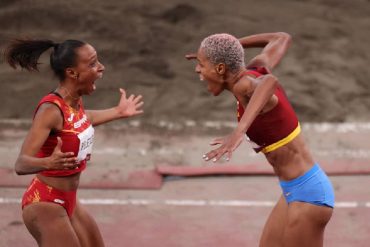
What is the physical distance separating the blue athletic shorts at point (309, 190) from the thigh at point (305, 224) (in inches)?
1.4

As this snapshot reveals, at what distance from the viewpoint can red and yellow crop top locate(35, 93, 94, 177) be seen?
6027 mm

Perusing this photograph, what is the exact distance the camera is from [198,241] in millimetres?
8203

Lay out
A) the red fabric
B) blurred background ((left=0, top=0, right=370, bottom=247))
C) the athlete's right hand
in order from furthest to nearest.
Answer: blurred background ((left=0, top=0, right=370, bottom=247)) < the red fabric < the athlete's right hand

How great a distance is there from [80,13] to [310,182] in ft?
27.4

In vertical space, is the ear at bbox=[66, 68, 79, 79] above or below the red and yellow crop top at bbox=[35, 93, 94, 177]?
above

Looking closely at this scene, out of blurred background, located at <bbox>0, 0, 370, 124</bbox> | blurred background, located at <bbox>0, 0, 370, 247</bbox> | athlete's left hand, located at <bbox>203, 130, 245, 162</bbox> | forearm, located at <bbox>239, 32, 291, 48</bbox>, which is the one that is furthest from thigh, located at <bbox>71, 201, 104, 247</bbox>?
blurred background, located at <bbox>0, 0, 370, 124</bbox>

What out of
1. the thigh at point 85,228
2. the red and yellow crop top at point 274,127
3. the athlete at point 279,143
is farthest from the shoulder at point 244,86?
the thigh at point 85,228

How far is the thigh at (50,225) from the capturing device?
19.9 ft

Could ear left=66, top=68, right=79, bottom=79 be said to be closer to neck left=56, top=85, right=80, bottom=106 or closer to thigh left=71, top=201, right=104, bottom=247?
neck left=56, top=85, right=80, bottom=106

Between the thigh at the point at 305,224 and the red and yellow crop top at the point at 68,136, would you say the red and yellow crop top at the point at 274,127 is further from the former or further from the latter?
the red and yellow crop top at the point at 68,136

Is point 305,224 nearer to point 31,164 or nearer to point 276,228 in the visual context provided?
point 276,228

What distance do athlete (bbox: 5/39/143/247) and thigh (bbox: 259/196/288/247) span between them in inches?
51.6

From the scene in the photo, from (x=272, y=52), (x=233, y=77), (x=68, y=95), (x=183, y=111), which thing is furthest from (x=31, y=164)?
(x=183, y=111)

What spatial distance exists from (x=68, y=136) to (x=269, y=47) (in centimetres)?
176
